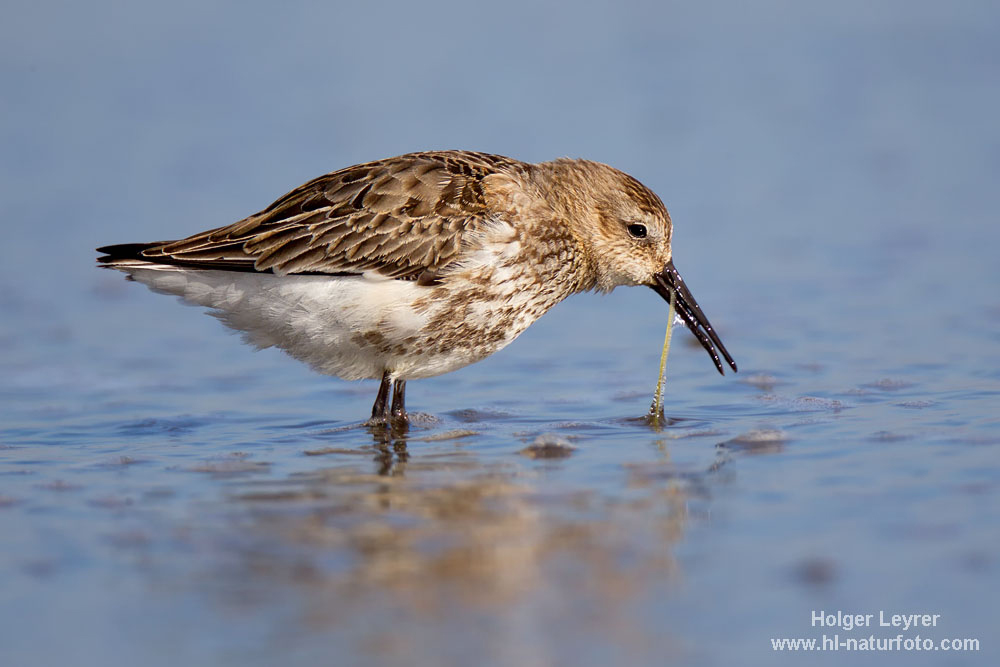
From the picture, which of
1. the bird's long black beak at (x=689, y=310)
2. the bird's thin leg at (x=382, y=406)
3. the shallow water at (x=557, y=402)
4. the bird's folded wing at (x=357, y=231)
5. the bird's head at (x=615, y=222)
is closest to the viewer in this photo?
the shallow water at (x=557, y=402)

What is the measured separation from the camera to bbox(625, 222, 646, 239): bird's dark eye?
7773 mm

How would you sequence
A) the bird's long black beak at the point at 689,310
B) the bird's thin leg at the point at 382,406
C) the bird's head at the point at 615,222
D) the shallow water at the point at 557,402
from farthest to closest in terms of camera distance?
the bird's long black beak at the point at 689,310 → the bird's head at the point at 615,222 → the bird's thin leg at the point at 382,406 → the shallow water at the point at 557,402

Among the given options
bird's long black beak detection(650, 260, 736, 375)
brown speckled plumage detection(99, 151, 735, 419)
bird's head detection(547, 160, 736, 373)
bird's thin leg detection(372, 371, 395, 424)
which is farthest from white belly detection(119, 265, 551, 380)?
bird's long black beak detection(650, 260, 736, 375)

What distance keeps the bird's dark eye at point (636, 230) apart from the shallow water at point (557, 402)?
102 centimetres

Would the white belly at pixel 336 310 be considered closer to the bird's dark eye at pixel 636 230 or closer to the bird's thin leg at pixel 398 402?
the bird's thin leg at pixel 398 402

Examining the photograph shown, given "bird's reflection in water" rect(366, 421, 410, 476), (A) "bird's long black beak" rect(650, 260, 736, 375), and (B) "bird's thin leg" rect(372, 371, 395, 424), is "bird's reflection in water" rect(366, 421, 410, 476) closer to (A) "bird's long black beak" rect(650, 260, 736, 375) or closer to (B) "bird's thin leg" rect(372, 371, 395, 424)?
(B) "bird's thin leg" rect(372, 371, 395, 424)

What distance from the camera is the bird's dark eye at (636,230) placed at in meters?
7.77

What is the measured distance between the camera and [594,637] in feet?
13.8

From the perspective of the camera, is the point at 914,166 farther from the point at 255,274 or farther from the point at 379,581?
the point at 379,581

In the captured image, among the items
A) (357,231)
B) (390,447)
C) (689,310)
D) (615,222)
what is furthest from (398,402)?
(689,310)

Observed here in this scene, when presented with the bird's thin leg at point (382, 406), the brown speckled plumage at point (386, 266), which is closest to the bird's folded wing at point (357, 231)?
the brown speckled plumage at point (386, 266)

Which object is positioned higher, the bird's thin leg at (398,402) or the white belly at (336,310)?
the white belly at (336,310)

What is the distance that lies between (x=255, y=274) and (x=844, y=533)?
3552 millimetres

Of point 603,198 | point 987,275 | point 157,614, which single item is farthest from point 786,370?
point 157,614
